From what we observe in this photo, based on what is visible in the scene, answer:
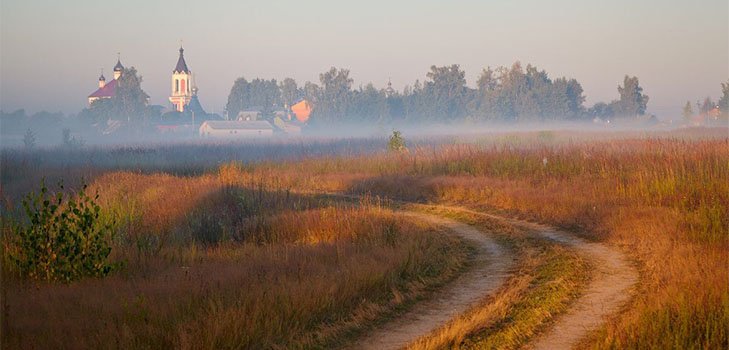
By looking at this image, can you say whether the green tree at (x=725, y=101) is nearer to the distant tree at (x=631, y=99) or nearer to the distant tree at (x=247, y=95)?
the distant tree at (x=631, y=99)

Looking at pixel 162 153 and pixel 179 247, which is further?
pixel 162 153

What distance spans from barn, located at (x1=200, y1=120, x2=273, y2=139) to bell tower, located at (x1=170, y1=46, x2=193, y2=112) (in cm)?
4089

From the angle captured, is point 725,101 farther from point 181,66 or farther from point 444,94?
point 181,66

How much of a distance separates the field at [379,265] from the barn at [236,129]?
3473 inches

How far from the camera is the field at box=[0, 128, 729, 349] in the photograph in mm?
7816

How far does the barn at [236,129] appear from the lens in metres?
112

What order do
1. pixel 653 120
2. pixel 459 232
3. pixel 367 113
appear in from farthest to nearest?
1. pixel 653 120
2. pixel 367 113
3. pixel 459 232

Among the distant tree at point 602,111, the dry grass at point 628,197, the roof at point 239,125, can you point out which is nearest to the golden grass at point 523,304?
the dry grass at point 628,197

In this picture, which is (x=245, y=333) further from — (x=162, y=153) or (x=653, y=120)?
(x=653, y=120)

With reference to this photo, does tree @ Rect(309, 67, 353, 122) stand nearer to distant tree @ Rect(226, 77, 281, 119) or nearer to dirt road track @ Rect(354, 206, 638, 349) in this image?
distant tree @ Rect(226, 77, 281, 119)

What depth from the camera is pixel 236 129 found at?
11262 centimetres

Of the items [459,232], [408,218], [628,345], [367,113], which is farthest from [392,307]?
A: [367,113]

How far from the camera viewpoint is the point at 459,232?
15.8m

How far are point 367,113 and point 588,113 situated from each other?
33.0m
